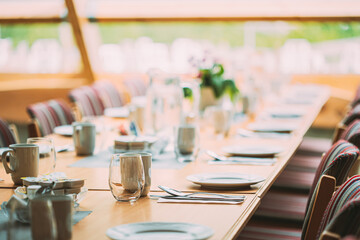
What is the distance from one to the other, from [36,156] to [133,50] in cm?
532

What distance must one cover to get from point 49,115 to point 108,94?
1600 mm

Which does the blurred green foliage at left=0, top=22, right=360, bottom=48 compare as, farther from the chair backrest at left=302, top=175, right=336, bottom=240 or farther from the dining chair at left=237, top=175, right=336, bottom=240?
the chair backrest at left=302, top=175, right=336, bottom=240

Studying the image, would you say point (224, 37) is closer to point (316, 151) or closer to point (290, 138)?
point (316, 151)

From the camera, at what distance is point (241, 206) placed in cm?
169

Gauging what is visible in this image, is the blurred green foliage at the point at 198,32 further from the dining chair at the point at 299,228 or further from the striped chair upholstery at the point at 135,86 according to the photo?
the dining chair at the point at 299,228

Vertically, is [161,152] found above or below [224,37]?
below

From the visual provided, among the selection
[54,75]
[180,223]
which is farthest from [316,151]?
[54,75]

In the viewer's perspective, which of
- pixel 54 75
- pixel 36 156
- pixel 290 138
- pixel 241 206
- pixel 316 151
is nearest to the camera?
pixel 241 206

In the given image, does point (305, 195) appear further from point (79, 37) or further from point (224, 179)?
point (79, 37)

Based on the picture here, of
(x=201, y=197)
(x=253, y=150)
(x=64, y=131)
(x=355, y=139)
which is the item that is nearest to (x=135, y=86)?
(x=64, y=131)

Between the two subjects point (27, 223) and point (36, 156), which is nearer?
point (27, 223)

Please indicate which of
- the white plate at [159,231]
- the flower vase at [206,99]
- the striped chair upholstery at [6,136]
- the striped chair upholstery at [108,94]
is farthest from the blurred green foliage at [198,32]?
the white plate at [159,231]

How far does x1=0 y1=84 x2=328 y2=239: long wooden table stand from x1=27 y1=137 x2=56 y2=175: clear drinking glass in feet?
0.38

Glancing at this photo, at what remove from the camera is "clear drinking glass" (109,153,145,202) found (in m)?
1.69
